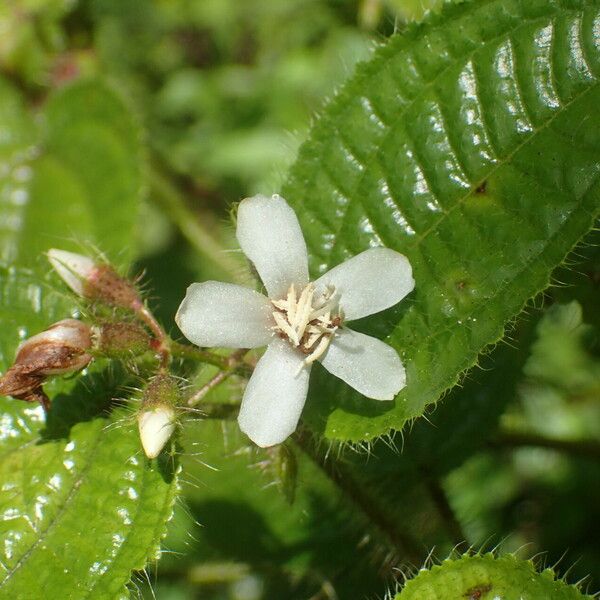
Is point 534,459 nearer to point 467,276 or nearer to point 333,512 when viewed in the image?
point 333,512

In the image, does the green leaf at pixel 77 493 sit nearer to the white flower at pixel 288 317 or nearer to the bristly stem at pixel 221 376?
the bristly stem at pixel 221 376

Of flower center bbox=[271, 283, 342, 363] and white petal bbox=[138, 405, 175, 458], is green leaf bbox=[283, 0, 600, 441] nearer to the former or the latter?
flower center bbox=[271, 283, 342, 363]

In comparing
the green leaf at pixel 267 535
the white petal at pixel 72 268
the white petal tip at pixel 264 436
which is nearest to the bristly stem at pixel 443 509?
the green leaf at pixel 267 535

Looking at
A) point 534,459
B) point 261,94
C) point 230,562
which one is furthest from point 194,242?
point 534,459

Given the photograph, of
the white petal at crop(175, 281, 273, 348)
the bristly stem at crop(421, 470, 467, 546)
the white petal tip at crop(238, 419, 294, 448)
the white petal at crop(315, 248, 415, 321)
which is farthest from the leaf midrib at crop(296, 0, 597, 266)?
the bristly stem at crop(421, 470, 467, 546)

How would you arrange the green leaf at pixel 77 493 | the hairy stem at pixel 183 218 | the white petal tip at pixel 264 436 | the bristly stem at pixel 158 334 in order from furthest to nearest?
the hairy stem at pixel 183 218 < the bristly stem at pixel 158 334 < the green leaf at pixel 77 493 < the white petal tip at pixel 264 436

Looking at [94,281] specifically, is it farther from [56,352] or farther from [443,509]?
[443,509]

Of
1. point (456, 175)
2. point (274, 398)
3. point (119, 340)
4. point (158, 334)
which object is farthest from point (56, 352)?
point (456, 175)
